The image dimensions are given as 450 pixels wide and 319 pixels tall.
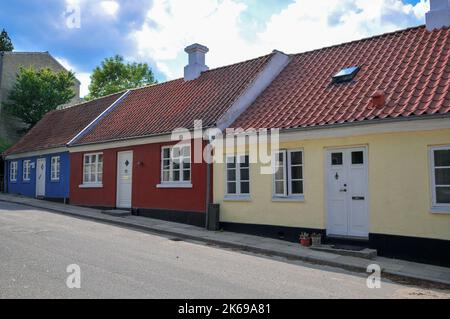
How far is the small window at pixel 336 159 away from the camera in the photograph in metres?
10.6

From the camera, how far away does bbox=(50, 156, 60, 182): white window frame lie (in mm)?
20562

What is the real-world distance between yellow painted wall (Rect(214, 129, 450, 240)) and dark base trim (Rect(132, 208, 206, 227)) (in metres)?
2.74

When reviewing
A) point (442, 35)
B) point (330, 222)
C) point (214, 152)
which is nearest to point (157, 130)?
point (214, 152)

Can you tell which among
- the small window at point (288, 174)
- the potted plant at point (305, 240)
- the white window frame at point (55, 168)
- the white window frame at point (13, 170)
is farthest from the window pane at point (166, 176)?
the white window frame at point (13, 170)

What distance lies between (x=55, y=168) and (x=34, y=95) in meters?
14.1

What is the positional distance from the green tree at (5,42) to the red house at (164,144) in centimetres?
2895

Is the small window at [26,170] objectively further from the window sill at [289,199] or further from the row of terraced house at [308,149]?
the window sill at [289,199]

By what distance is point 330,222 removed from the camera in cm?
1066

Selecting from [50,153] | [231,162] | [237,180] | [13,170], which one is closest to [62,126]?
[50,153]

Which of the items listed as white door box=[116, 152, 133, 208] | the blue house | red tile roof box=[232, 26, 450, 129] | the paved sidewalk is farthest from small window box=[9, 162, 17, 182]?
red tile roof box=[232, 26, 450, 129]

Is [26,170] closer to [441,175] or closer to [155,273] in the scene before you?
[155,273]

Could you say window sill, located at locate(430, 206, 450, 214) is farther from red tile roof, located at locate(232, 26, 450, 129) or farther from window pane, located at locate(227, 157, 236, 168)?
window pane, located at locate(227, 157, 236, 168)

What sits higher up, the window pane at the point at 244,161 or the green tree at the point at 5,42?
the green tree at the point at 5,42
